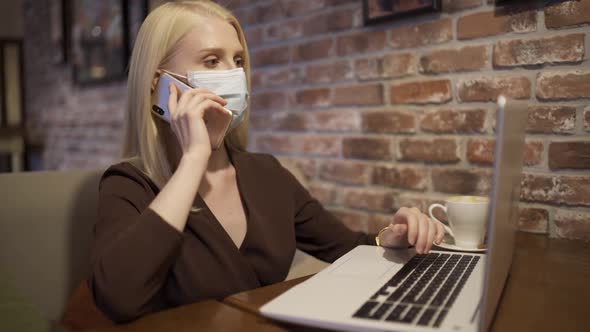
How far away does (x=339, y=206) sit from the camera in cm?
166

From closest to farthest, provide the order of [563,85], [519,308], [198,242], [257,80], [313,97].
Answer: [519,308] < [198,242] < [563,85] < [313,97] < [257,80]

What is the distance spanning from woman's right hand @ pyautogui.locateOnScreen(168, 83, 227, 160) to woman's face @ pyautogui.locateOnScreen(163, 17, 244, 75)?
12cm

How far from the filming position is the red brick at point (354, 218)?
1578 mm

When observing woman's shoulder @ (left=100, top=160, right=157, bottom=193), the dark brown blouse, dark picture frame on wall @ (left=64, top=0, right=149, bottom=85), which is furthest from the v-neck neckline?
dark picture frame on wall @ (left=64, top=0, right=149, bottom=85)

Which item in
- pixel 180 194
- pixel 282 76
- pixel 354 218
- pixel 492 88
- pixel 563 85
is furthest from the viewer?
pixel 282 76

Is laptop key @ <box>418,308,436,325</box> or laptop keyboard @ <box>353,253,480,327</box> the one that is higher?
laptop key @ <box>418,308,436,325</box>

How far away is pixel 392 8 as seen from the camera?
1418mm

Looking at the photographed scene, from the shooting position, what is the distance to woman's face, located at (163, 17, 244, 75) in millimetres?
1084

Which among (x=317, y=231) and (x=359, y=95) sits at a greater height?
(x=359, y=95)

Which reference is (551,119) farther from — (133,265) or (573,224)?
(133,265)

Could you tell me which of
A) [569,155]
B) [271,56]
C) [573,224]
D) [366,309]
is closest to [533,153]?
[569,155]

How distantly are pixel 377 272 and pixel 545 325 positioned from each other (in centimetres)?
25

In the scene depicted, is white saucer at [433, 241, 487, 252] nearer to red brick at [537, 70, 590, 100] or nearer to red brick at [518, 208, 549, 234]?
red brick at [518, 208, 549, 234]

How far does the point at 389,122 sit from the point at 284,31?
580 millimetres
